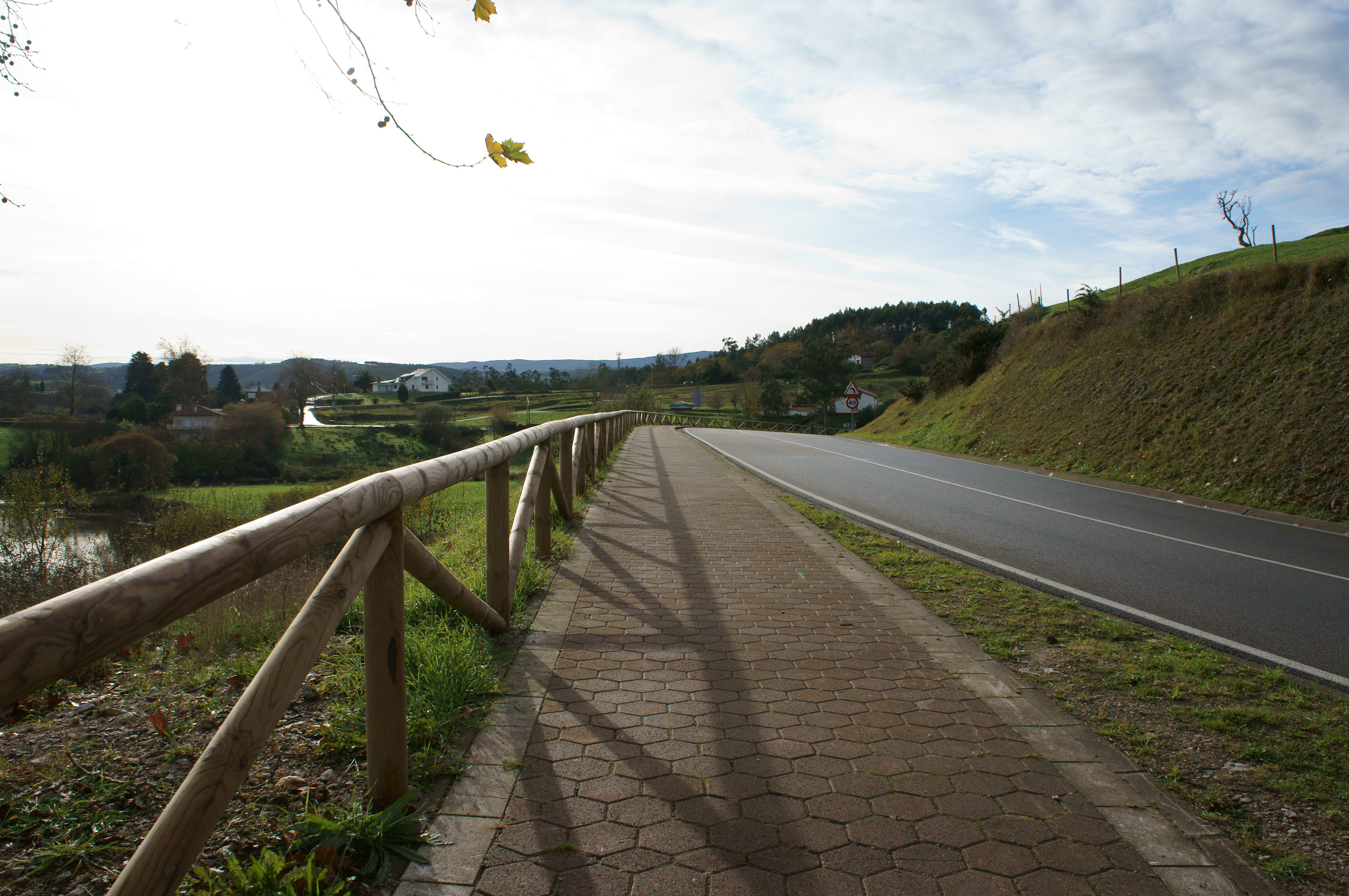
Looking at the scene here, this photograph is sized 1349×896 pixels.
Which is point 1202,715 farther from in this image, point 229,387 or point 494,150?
point 229,387

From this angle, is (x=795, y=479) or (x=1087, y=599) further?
(x=795, y=479)

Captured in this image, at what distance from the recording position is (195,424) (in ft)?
120

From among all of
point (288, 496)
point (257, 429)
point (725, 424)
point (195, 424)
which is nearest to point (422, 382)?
point (725, 424)

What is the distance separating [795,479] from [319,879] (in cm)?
1184

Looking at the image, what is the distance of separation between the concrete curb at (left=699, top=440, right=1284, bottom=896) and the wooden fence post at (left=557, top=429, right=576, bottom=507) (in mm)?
4314

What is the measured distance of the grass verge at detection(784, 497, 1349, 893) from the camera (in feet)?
8.55

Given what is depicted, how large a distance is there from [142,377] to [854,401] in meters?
45.9

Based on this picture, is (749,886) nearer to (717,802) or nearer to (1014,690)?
(717,802)

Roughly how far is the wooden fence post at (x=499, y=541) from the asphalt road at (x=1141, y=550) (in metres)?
4.36

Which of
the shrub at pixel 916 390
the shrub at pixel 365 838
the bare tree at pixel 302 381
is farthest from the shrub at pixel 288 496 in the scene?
the bare tree at pixel 302 381

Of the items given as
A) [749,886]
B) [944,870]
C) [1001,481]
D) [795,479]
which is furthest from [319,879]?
[1001,481]

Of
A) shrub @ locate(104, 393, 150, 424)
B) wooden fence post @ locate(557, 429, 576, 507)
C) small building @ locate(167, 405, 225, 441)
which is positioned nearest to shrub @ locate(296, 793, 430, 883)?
wooden fence post @ locate(557, 429, 576, 507)

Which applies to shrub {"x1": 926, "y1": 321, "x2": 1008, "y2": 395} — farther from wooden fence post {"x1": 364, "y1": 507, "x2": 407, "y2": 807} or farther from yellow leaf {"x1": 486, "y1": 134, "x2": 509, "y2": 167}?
wooden fence post {"x1": 364, "y1": 507, "x2": 407, "y2": 807}

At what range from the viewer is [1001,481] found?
45.4ft
